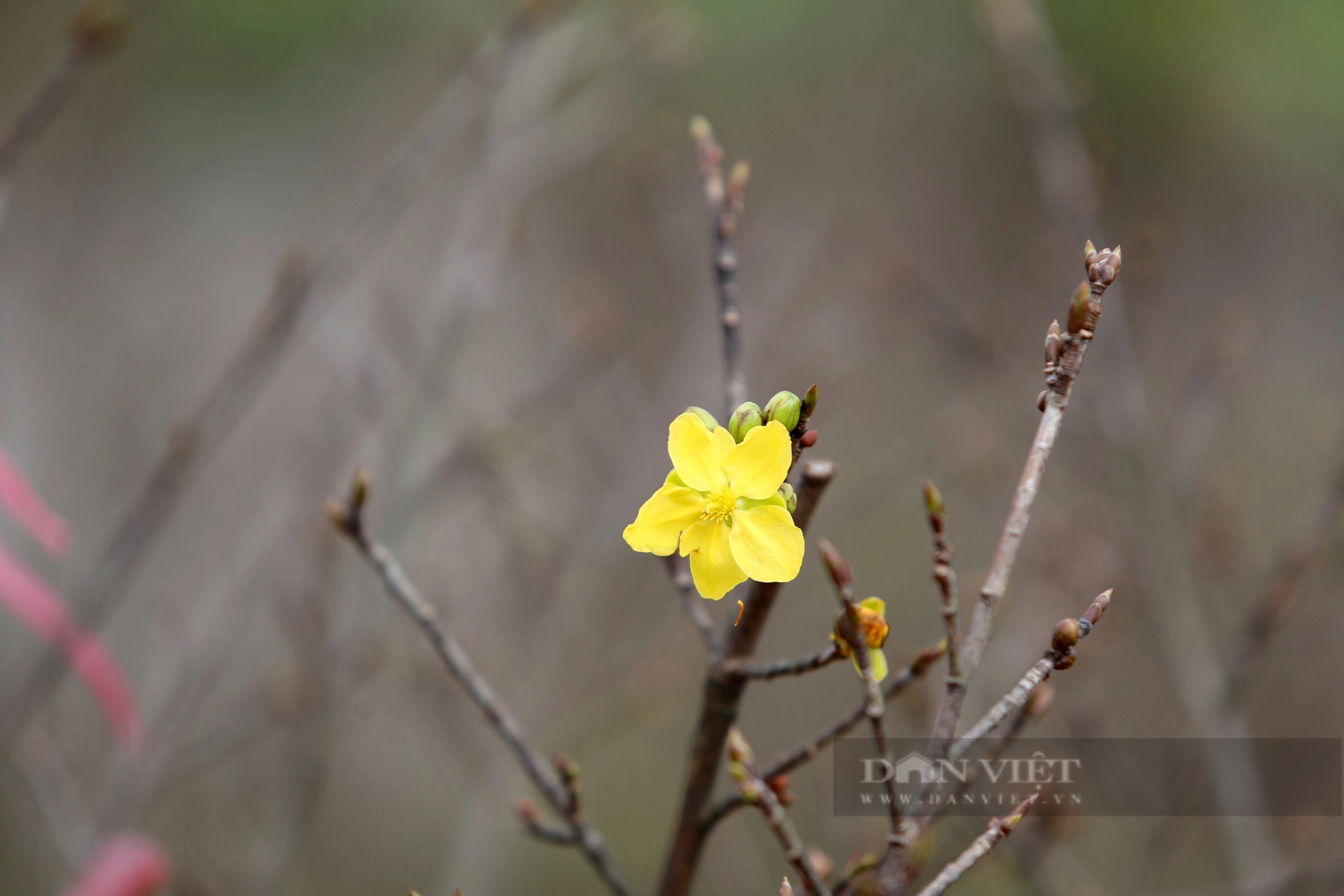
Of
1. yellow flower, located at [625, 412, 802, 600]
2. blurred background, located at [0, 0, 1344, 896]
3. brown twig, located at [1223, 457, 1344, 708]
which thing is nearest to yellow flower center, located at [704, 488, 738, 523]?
yellow flower, located at [625, 412, 802, 600]

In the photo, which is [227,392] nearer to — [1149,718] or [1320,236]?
[1149,718]

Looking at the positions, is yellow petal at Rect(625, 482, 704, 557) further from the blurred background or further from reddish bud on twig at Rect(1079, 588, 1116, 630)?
the blurred background

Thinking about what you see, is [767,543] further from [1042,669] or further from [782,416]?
[1042,669]

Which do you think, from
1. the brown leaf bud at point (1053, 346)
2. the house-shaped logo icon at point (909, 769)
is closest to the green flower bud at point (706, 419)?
the brown leaf bud at point (1053, 346)

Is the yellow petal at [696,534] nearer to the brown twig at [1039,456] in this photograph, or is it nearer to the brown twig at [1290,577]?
the brown twig at [1039,456]

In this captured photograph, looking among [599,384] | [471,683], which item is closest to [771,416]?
[471,683]

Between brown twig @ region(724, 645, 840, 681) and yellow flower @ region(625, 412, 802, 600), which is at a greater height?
yellow flower @ region(625, 412, 802, 600)

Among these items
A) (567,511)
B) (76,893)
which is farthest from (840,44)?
(76,893)
